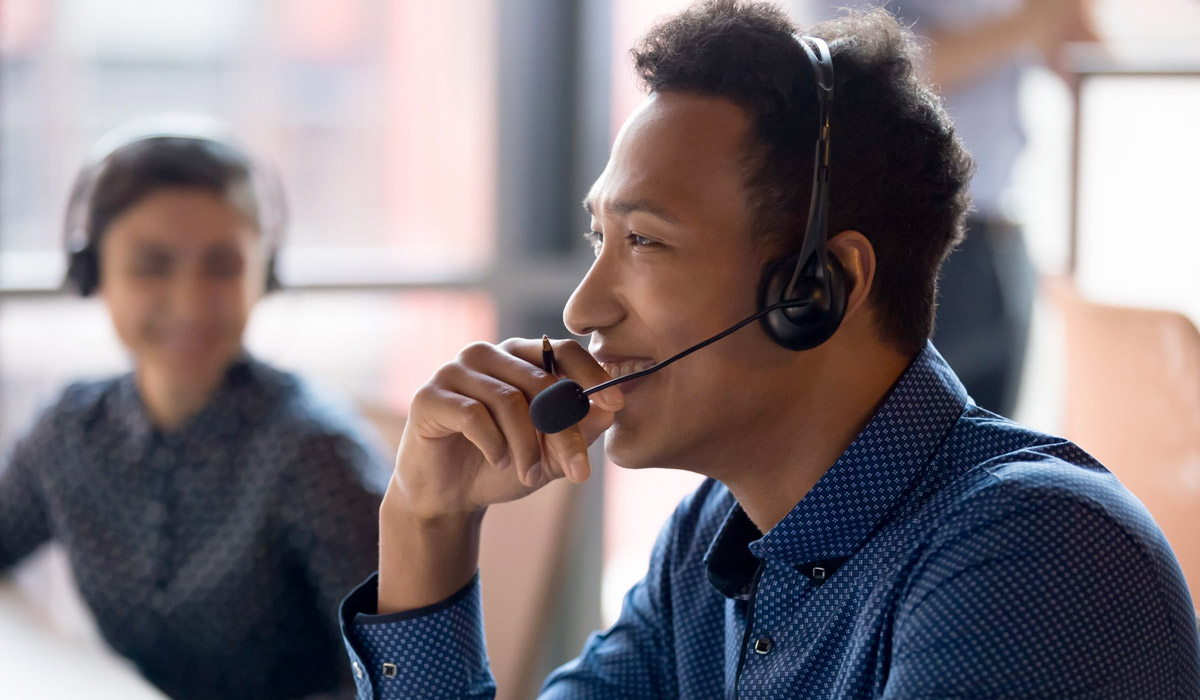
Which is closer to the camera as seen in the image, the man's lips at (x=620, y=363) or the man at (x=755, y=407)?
the man at (x=755, y=407)

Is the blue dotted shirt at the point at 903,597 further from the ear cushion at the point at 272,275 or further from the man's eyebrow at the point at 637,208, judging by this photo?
the ear cushion at the point at 272,275

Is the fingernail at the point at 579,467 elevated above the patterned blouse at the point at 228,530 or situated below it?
above

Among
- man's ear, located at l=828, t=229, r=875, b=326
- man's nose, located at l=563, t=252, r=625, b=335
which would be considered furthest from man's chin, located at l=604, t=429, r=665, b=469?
man's ear, located at l=828, t=229, r=875, b=326

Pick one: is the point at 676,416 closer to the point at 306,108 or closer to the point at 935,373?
the point at 935,373

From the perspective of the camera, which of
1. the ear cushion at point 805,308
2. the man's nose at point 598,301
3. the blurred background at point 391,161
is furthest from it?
the blurred background at point 391,161

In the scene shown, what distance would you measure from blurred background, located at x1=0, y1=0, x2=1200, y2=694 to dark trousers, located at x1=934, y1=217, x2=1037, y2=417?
10 cm

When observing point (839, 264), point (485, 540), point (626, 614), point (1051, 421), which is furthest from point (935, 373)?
point (1051, 421)

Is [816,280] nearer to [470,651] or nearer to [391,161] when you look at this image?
[470,651]

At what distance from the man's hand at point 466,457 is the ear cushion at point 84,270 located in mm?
839

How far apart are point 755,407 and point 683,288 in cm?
13

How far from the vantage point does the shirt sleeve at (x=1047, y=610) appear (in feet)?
2.48

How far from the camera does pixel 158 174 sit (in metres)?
1.65

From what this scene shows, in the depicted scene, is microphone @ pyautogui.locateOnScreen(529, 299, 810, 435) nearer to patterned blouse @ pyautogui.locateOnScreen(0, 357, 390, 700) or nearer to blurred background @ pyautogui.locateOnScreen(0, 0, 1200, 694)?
patterned blouse @ pyautogui.locateOnScreen(0, 357, 390, 700)

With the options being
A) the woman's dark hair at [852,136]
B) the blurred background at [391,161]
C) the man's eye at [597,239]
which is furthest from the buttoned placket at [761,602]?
the blurred background at [391,161]
